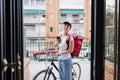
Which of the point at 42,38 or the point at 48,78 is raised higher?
the point at 42,38

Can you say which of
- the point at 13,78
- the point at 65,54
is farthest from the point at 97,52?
the point at 65,54

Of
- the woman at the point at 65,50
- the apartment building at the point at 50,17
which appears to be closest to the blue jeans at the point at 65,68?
the woman at the point at 65,50

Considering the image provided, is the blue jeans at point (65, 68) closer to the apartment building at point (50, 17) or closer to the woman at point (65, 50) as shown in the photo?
the woman at point (65, 50)

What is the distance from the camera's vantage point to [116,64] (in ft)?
A: 5.92

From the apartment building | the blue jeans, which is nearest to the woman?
the blue jeans

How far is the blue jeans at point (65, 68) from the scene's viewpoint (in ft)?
11.1

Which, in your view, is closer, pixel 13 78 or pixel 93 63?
pixel 13 78

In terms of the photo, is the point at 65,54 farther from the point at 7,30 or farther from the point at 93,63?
the point at 7,30

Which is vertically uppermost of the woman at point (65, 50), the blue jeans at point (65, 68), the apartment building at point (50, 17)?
the apartment building at point (50, 17)

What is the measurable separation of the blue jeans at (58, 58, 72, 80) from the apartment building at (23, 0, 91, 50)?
3.62ft

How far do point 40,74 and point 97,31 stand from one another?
2.24 meters

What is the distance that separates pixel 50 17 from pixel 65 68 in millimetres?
1532

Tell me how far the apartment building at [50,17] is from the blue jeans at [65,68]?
43.4 inches

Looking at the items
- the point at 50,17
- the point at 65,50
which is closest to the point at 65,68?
the point at 65,50
